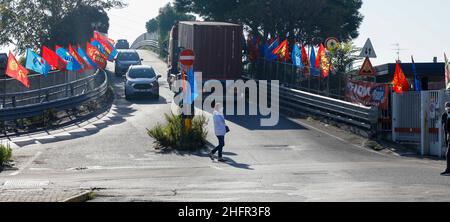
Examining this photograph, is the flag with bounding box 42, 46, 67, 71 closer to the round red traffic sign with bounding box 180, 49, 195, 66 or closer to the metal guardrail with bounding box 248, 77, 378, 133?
the metal guardrail with bounding box 248, 77, 378, 133

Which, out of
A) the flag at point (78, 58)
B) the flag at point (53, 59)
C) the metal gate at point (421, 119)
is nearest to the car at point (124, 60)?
the flag at point (78, 58)

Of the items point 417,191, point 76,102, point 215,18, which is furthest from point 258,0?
point 417,191

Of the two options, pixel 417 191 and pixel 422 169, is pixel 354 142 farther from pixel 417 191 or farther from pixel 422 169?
pixel 417 191

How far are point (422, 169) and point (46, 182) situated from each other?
8.95 meters

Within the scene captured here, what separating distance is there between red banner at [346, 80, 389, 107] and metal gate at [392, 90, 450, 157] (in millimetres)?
932

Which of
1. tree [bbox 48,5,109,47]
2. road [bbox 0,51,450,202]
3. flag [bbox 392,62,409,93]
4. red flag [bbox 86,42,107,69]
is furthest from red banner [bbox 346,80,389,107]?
tree [bbox 48,5,109,47]

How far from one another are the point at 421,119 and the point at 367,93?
394 cm

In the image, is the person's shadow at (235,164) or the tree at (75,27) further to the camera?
the tree at (75,27)

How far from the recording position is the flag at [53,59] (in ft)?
121

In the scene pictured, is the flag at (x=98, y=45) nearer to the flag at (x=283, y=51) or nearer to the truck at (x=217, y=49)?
the truck at (x=217, y=49)

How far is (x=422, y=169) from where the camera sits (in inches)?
851

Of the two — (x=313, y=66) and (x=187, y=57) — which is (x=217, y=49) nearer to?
(x=313, y=66)

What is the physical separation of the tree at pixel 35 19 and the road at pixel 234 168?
35.6 metres
